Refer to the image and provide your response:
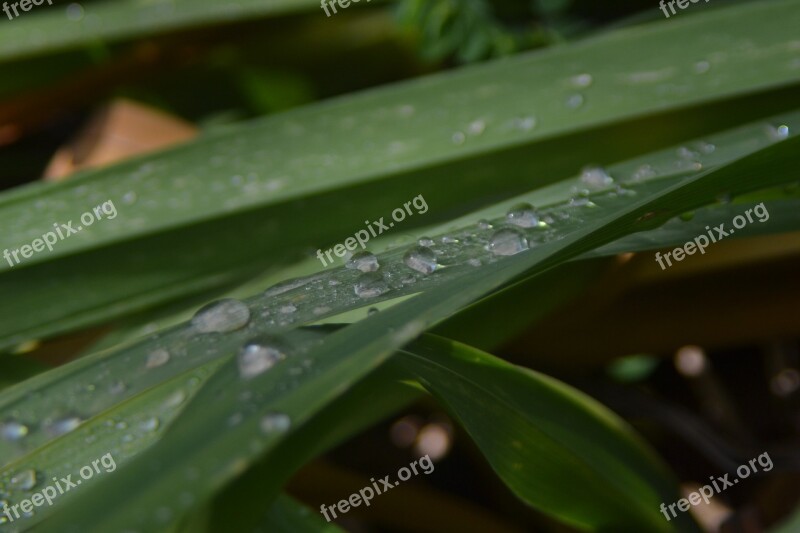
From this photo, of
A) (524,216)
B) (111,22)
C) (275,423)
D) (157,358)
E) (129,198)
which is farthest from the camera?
(111,22)

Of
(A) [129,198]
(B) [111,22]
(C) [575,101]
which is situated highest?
(B) [111,22]

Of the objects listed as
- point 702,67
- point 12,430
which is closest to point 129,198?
point 12,430

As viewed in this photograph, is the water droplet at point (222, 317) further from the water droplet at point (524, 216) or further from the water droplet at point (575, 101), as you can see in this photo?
the water droplet at point (575, 101)

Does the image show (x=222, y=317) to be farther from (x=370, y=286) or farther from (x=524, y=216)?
(x=524, y=216)

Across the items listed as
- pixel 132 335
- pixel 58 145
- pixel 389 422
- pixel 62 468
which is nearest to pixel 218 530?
pixel 62 468

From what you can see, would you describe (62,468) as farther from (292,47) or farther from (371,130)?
(292,47)

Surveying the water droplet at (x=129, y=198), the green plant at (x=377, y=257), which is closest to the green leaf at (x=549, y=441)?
the green plant at (x=377, y=257)

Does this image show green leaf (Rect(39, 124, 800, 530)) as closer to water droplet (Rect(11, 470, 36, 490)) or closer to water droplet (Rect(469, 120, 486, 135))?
water droplet (Rect(11, 470, 36, 490))
